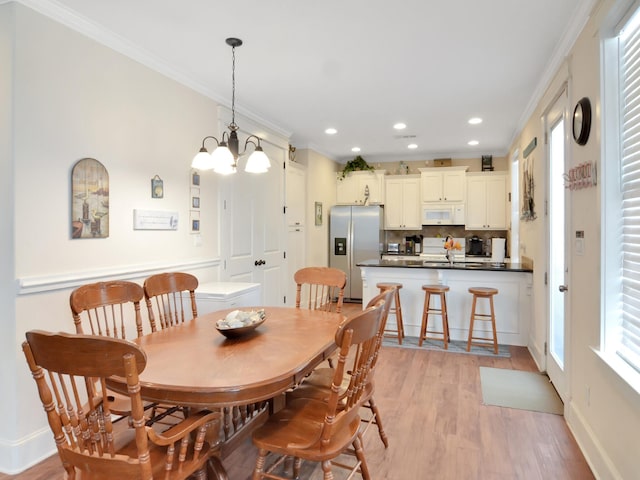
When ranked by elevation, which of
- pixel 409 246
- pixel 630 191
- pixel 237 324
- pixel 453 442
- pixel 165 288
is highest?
pixel 630 191

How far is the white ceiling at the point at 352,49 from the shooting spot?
2434 millimetres

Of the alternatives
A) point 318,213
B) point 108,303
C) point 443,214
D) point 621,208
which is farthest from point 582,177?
point 443,214

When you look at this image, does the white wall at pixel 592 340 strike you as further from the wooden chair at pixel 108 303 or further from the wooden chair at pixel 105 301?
the wooden chair at pixel 105 301

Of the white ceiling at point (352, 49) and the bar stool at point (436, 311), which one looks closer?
the white ceiling at point (352, 49)

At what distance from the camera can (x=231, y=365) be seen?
164 cm

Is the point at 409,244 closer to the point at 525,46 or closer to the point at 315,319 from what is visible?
the point at 525,46

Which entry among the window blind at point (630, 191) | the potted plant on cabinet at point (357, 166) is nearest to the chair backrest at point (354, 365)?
the window blind at point (630, 191)

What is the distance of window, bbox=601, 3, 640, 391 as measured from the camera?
184cm

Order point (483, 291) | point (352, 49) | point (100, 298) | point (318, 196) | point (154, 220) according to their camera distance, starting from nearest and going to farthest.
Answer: point (100, 298) → point (352, 49) → point (154, 220) → point (483, 291) → point (318, 196)

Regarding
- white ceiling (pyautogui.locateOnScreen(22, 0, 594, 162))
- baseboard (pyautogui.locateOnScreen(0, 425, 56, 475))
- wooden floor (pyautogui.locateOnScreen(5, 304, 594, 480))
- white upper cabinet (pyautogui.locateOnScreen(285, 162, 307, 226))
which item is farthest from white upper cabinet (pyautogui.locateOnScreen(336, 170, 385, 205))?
baseboard (pyautogui.locateOnScreen(0, 425, 56, 475))

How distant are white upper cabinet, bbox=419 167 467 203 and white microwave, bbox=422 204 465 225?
0.34 ft

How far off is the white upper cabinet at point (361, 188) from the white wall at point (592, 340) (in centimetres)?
431

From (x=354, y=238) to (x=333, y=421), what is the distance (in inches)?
217

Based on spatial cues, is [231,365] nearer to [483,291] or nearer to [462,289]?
[483,291]
